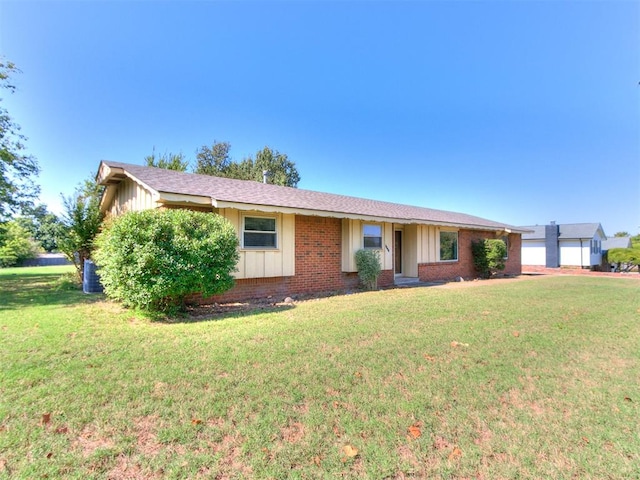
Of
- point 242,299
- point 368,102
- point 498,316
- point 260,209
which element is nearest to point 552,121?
point 368,102

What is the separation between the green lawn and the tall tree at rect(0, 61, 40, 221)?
506 inches

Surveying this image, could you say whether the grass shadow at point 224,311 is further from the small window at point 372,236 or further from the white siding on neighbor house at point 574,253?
the white siding on neighbor house at point 574,253

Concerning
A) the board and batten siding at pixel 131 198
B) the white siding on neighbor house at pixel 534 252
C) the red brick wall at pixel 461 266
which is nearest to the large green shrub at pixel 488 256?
the red brick wall at pixel 461 266

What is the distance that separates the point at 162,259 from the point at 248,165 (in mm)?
31075

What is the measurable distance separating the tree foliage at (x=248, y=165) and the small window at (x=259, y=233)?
2539cm

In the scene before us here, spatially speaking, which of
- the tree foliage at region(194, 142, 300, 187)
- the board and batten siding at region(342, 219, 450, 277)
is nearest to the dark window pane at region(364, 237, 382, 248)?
the board and batten siding at region(342, 219, 450, 277)

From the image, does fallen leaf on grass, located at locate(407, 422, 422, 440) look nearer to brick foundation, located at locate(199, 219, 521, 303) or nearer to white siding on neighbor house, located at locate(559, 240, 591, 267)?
brick foundation, located at locate(199, 219, 521, 303)

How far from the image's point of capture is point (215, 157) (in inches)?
1460

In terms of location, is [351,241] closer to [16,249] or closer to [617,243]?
[16,249]

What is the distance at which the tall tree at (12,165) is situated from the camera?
1369 cm

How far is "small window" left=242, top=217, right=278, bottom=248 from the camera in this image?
30.0 feet

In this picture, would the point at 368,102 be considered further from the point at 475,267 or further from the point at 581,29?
the point at 475,267

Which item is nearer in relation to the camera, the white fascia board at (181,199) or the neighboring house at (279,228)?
the white fascia board at (181,199)

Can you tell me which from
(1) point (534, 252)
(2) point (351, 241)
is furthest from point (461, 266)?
(1) point (534, 252)
